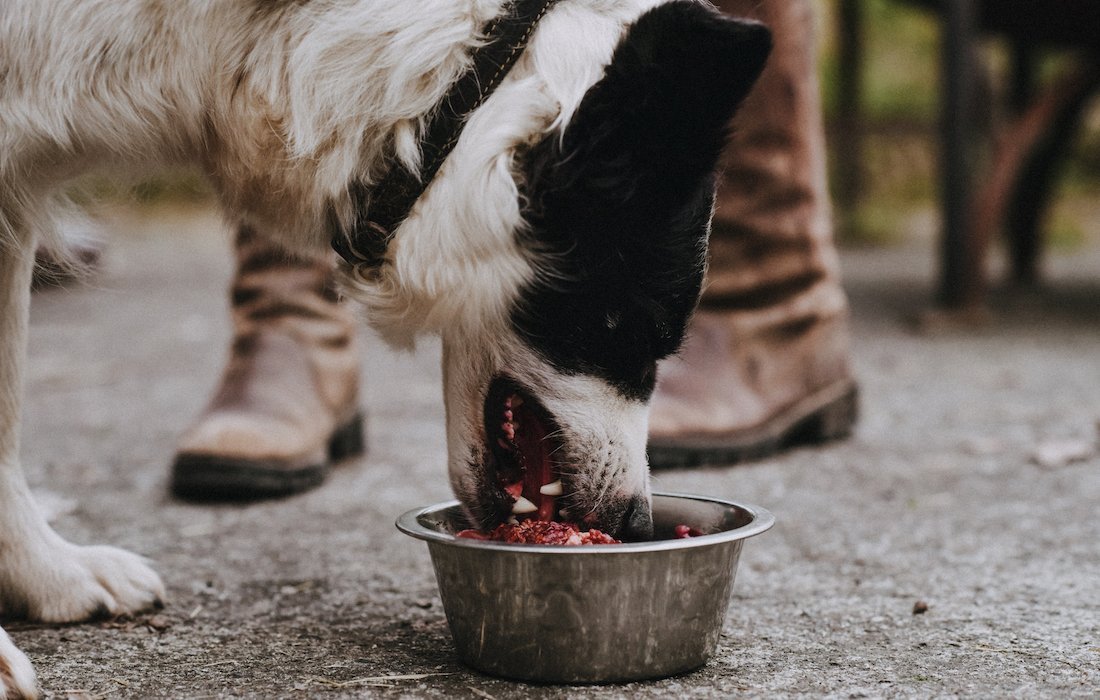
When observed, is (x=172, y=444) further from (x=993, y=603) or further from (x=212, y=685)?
(x=993, y=603)

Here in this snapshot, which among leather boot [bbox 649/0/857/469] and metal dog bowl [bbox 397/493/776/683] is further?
leather boot [bbox 649/0/857/469]

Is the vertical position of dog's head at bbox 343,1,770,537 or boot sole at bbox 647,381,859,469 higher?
dog's head at bbox 343,1,770,537

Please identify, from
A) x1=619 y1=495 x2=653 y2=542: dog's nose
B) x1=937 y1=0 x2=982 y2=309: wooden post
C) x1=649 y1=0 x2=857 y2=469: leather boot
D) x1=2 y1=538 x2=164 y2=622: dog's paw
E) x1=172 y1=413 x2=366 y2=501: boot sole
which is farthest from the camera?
x1=937 y1=0 x2=982 y2=309: wooden post

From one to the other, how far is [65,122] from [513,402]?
61cm

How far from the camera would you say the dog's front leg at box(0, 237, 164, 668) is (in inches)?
58.6

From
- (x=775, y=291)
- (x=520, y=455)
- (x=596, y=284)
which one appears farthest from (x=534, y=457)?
(x=775, y=291)

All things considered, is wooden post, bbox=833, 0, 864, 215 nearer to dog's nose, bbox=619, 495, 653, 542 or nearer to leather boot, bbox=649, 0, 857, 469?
leather boot, bbox=649, 0, 857, 469

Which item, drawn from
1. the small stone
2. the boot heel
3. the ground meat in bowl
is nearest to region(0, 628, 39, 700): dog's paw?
the ground meat in bowl

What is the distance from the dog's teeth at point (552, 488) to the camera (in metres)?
1.39

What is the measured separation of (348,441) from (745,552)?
1.05m

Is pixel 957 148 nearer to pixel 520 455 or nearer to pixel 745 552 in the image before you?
pixel 745 552

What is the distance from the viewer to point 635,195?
1263 mm

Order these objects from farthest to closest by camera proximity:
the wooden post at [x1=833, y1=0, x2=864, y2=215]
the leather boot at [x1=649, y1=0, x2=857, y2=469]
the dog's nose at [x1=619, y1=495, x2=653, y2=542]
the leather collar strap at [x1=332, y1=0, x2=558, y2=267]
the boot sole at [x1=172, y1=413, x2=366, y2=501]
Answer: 1. the wooden post at [x1=833, y1=0, x2=864, y2=215]
2. the leather boot at [x1=649, y1=0, x2=857, y2=469]
3. the boot sole at [x1=172, y1=413, x2=366, y2=501]
4. the dog's nose at [x1=619, y1=495, x2=653, y2=542]
5. the leather collar strap at [x1=332, y1=0, x2=558, y2=267]

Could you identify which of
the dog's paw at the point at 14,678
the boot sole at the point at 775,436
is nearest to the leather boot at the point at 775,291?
the boot sole at the point at 775,436
